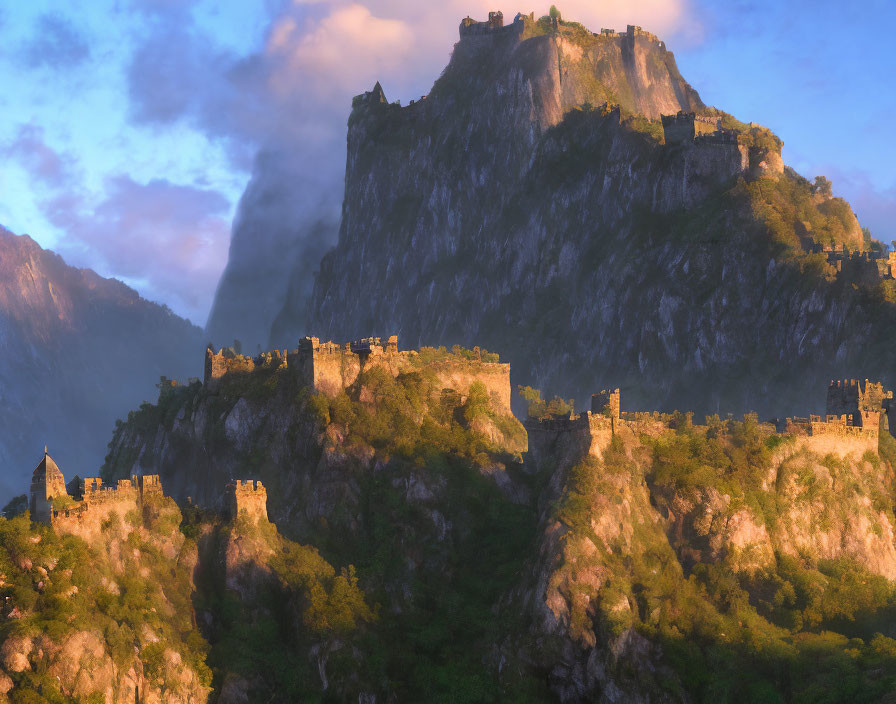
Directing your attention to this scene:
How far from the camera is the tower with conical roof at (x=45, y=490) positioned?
9894 centimetres

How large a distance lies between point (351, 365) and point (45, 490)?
114 ft

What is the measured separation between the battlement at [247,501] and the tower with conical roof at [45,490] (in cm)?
1508

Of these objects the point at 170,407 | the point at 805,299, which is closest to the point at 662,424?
the point at 170,407

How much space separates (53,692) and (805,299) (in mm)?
126746

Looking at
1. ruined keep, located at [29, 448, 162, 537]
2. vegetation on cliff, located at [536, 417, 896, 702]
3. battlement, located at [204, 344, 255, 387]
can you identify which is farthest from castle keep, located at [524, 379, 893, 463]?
ruined keep, located at [29, 448, 162, 537]

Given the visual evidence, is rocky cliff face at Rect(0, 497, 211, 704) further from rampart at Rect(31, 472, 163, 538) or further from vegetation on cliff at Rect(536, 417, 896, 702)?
vegetation on cliff at Rect(536, 417, 896, 702)

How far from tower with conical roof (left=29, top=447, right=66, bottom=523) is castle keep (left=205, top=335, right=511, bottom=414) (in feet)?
96.1

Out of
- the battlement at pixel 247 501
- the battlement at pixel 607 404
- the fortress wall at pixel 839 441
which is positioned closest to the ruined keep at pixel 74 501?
the battlement at pixel 247 501

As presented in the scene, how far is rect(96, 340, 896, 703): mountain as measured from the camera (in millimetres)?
102000

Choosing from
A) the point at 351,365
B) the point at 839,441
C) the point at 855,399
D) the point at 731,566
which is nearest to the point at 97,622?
the point at 351,365

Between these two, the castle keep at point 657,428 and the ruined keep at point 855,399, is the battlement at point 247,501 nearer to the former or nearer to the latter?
the castle keep at point 657,428

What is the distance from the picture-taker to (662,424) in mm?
119688

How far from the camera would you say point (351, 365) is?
125375 mm

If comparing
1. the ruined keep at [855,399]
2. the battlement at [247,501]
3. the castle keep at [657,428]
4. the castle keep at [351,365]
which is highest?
the ruined keep at [855,399]
